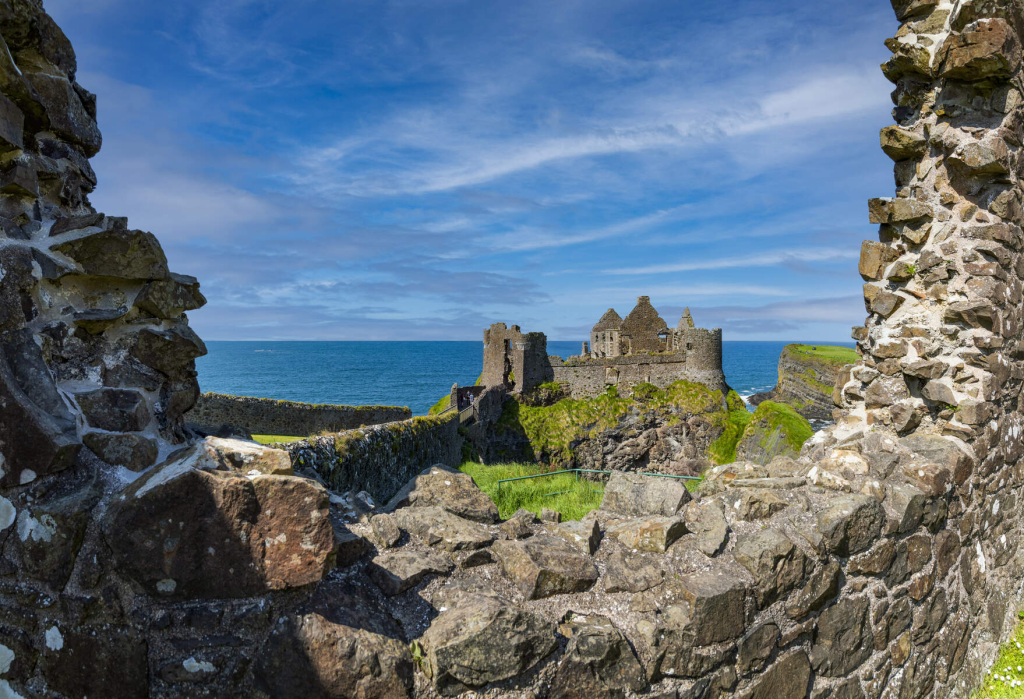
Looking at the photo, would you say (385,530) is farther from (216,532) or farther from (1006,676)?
(1006,676)

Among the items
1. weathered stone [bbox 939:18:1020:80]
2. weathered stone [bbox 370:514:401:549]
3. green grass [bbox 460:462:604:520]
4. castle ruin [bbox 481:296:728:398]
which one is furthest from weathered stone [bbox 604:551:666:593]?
castle ruin [bbox 481:296:728:398]

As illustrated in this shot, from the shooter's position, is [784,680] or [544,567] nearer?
[544,567]

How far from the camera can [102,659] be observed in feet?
7.34

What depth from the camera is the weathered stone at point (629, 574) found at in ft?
9.41

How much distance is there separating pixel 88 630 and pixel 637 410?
121 ft

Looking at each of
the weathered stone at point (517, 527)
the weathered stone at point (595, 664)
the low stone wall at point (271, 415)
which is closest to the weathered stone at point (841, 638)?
the weathered stone at point (595, 664)

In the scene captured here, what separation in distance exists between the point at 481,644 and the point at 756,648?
1.55 m

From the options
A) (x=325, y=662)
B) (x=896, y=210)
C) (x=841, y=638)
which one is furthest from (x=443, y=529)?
(x=896, y=210)

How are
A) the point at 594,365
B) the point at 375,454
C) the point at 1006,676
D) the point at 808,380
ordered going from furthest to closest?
the point at 808,380, the point at 594,365, the point at 375,454, the point at 1006,676

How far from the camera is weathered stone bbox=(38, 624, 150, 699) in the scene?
2.23 metres

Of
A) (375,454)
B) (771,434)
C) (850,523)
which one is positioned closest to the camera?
(850,523)

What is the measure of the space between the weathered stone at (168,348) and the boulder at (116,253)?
253 mm

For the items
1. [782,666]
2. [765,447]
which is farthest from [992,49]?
[765,447]

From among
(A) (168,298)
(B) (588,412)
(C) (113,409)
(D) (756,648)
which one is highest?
(A) (168,298)
